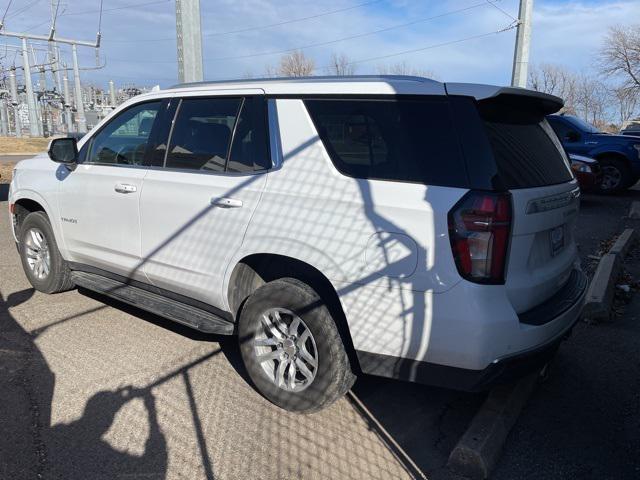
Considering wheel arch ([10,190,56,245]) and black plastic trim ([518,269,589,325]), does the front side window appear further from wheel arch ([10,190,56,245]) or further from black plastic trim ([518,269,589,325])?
black plastic trim ([518,269,589,325])

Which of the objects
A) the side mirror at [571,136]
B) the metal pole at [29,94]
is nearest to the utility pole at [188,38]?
the side mirror at [571,136]

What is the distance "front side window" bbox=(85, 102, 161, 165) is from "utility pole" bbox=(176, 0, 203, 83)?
3167 millimetres

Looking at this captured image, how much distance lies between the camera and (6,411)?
330 centimetres

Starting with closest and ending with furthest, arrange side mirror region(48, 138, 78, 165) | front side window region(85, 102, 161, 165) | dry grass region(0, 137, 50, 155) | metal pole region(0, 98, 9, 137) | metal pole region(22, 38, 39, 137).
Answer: front side window region(85, 102, 161, 165) → side mirror region(48, 138, 78, 165) → dry grass region(0, 137, 50, 155) → metal pole region(22, 38, 39, 137) → metal pole region(0, 98, 9, 137)

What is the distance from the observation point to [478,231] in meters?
2.66

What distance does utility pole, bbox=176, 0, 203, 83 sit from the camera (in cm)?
737

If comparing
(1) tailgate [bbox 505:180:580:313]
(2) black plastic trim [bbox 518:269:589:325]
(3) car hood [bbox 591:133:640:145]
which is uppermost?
(1) tailgate [bbox 505:180:580:313]

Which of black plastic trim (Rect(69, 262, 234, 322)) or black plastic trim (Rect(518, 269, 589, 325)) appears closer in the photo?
black plastic trim (Rect(518, 269, 589, 325))

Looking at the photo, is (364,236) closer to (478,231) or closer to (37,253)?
(478,231)

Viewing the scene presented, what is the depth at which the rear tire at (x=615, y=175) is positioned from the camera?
12.9 m

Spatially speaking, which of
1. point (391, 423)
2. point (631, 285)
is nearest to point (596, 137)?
point (631, 285)

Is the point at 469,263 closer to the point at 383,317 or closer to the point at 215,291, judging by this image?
the point at 383,317

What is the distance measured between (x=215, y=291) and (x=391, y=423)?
1.43 meters

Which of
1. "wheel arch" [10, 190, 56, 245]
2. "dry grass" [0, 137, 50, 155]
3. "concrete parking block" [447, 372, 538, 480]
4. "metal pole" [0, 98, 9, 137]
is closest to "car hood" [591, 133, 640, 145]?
"concrete parking block" [447, 372, 538, 480]
